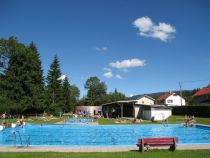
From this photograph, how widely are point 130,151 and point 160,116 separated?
35277mm

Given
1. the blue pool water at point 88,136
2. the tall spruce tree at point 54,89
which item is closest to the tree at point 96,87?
the tall spruce tree at point 54,89

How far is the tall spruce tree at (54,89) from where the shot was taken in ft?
218

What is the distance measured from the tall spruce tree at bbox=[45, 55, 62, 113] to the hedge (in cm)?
2530

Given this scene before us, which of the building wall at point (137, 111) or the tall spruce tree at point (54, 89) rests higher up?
the tall spruce tree at point (54, 89)

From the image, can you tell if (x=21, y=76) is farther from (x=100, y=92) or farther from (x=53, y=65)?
(x=100, y=92)

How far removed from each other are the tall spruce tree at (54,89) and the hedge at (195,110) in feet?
83.0

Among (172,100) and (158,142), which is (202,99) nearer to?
(172,100)

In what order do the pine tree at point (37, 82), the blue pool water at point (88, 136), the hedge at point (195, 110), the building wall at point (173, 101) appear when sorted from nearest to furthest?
1. the blue pool water at point (88, 136)
2. the hedge at point (195, 110)
3. the pine tree at point (37, 82)
4. the building wall at point (173, 101)

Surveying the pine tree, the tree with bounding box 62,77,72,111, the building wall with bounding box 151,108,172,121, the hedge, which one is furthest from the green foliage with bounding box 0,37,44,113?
the hedge

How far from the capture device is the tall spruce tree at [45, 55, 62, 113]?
66.3 m

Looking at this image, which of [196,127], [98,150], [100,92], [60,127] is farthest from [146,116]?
[100,92]

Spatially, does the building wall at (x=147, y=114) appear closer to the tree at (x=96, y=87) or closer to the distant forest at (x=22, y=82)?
the distant forest at (x=22, y=82)

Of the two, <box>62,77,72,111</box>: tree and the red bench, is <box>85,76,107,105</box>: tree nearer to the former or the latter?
<box>62,77,72,111</box>: tree

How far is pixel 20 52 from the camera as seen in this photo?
186 ft
